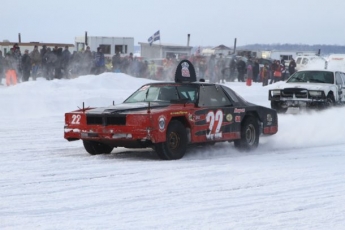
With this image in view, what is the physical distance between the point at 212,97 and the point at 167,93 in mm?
765

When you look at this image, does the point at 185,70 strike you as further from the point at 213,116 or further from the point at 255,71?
the point at 255,71

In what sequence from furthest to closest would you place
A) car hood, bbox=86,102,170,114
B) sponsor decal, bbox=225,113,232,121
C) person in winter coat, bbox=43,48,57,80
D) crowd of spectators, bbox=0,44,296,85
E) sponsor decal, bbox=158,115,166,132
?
person in winter coat, bbox=43,48,57,80
crowd of spectators, bbox=0,44,296,85
sponsor decal, bbox=225,113,232,121
car hood, bbox=86,102,170,114
sponsor decal, bbox=158,115,166,132

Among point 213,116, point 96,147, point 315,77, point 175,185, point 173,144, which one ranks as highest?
point 315,77

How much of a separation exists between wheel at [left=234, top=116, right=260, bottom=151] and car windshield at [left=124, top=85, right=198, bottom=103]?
1.21 meters

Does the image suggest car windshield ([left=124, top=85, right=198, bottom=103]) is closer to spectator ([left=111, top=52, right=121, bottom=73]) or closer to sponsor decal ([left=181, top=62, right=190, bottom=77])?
sponsor decal ([left=181, top=62, right=190, bottom=77])

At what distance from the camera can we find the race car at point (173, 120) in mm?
10555

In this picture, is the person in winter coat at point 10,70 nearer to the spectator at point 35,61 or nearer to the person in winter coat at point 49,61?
the spectator at point 35,61

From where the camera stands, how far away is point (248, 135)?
41.1ft

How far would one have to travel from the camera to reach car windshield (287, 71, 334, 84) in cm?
2109

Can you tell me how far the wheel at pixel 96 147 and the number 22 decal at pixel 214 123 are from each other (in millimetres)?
1636

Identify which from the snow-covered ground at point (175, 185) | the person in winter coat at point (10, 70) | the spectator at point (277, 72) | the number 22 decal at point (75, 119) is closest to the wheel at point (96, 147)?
the snow-covered ground at point (175, 185)

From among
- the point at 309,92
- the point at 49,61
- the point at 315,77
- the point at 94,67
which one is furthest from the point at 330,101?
the point at 94,67

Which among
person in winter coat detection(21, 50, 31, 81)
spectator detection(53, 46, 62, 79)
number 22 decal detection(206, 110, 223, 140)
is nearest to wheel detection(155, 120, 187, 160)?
number 22 decal detection(206, 110, 223, 140)

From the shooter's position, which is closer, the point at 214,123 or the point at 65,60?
the point at 214,123
